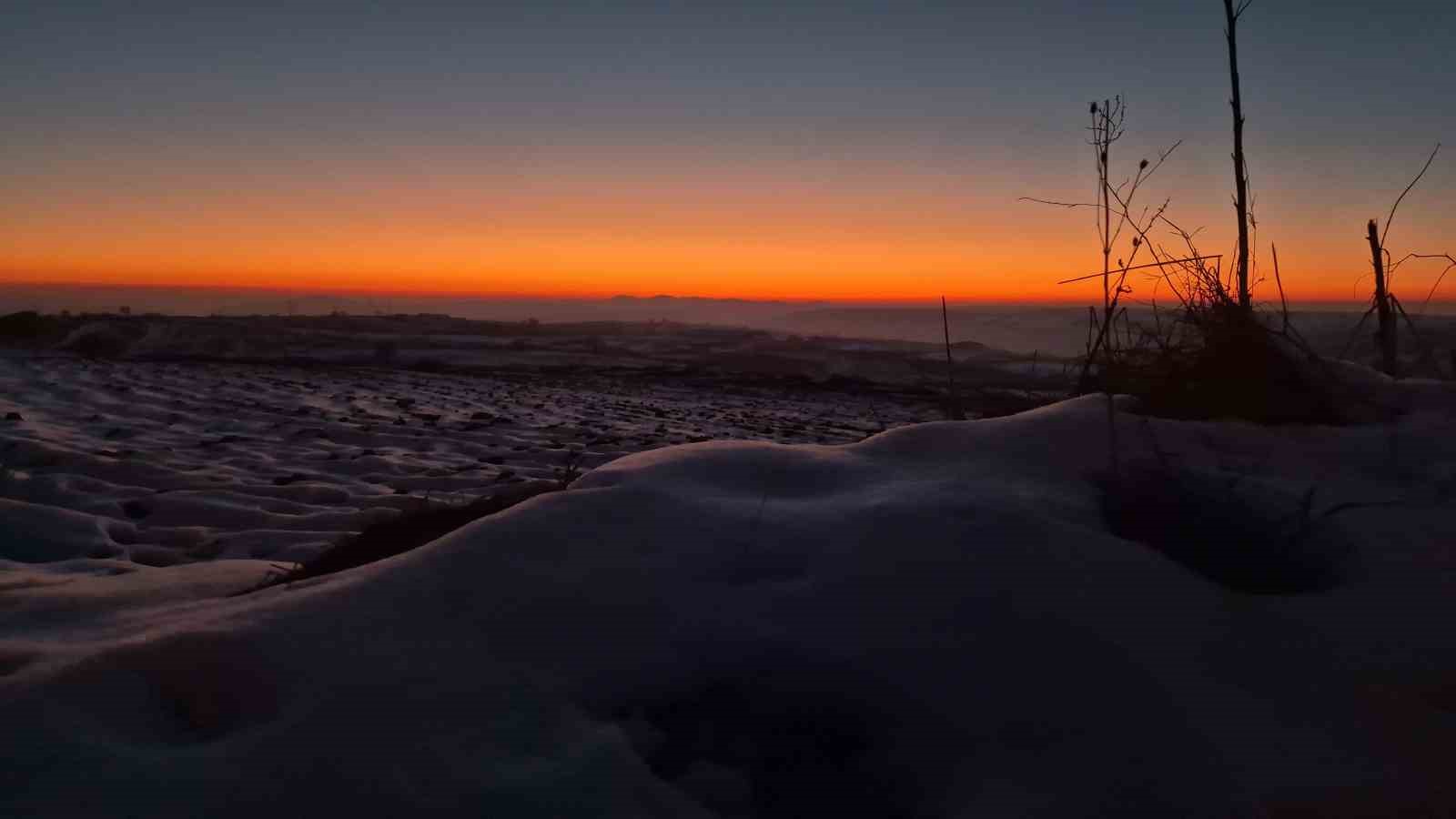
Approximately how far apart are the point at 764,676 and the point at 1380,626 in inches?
30.5

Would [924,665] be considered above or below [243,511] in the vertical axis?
above

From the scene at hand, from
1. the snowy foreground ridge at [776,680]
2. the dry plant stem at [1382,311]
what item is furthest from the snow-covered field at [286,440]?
the dry plant stem at [1382,311]

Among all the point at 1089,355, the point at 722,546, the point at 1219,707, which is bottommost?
the point at 1219,707

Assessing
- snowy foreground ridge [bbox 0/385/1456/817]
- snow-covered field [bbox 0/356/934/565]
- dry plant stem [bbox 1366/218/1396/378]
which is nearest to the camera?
snowy foreground ridge [bbox 0/385/1456/817]

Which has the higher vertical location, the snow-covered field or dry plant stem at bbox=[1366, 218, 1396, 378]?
dry plant stem at bbox=[1366, 218, 1396, 378]

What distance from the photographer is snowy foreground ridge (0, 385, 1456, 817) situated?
846 millimetres

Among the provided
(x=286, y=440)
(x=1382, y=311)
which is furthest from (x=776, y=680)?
(x=286, y=440)

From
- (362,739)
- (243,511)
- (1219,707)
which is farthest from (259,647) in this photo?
(243,511)

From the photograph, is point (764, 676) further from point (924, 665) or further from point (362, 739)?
point (362, 739)

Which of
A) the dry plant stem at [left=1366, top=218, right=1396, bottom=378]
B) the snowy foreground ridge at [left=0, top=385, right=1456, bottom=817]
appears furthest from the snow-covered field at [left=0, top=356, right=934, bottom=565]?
the dry plant stem at [left=1366, top=218, right=1396, bottom=378]

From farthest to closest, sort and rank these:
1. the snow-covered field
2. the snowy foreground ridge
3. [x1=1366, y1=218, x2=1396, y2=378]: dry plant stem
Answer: the snow-covered field → [x1=1366, y1=218, x2=1396, y2=378]: dry plant stem → the snowy foreground ridge

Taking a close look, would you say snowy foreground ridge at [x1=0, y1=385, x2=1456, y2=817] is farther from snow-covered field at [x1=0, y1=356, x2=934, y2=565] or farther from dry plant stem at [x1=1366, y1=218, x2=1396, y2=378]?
snow-covered field at [x1=0, y1=356, x2=934, y2=565]

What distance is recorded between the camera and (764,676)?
984mm

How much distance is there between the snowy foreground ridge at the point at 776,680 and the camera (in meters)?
0.85
